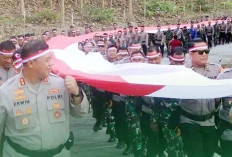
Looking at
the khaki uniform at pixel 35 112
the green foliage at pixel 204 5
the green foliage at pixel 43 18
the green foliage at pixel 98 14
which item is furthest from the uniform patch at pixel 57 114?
the green foliage at pixel 204 5

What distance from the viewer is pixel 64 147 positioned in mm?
3137

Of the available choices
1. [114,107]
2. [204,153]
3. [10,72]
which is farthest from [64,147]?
[114,107]

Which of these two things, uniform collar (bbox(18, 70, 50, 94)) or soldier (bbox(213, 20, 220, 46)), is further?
soldier (bbox(213, 20, 220, 46))

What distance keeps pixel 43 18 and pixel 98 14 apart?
18.9ft

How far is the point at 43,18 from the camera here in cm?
2766

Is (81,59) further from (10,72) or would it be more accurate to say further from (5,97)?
(5,97)

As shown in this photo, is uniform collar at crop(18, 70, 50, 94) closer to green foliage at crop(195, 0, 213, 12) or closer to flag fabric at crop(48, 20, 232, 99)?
flag fabric at crop(48, 20, 232, 99)

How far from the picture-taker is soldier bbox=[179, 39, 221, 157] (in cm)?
436

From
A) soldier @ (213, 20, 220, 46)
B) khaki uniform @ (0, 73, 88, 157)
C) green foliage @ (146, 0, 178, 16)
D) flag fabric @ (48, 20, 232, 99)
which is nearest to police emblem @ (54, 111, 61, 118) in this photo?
khaki uniform @ (0, 73, 88, 157)

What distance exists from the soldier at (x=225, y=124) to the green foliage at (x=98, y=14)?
28.0 meters

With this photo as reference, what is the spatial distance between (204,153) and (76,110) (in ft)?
6.29

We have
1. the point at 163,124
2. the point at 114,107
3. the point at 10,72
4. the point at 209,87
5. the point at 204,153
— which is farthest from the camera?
the point at 114,107

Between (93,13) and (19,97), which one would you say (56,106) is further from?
(93,13)

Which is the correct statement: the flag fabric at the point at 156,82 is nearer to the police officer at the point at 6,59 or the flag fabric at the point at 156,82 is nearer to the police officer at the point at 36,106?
the police officer at the point at 6,59
